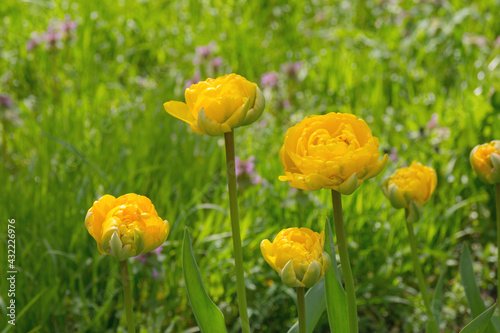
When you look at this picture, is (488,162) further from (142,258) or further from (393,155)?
(393,155)

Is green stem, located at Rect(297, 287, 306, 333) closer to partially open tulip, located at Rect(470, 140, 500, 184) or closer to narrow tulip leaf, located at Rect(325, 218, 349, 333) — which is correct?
narrow tulip leaf, located at Rect(325, 218, 349, 333)

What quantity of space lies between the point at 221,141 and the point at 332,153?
148 centimetres

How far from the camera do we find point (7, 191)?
1.73 m

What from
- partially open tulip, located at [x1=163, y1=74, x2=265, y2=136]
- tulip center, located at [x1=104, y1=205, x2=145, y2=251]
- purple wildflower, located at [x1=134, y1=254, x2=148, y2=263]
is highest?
partially open tulip, located at [x1=163, y1=74, x2=265, y2=136]

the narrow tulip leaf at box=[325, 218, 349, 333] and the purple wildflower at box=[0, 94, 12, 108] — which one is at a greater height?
the purple wildflower at box=[0, 94, 12, 108]

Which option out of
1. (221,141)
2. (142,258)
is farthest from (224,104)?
(221,141)

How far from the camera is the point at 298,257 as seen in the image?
29.0 inches

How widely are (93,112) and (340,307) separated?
1572mm

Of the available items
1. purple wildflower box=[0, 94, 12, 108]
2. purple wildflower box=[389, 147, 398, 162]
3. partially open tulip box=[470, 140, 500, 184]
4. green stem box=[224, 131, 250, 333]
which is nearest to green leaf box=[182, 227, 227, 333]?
green stem box=[224, 131, 250, 333]

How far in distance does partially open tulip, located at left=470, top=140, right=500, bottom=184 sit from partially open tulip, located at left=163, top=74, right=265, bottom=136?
0.37 meters

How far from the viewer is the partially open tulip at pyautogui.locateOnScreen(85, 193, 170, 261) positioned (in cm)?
75

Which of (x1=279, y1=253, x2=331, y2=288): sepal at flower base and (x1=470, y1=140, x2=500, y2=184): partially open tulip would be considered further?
(x1=470, y1=140, x2=500, y2=184): partially open tulip

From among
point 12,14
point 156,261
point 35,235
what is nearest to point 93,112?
point 35,235

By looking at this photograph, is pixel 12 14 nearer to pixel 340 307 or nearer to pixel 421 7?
pixel 421 7
